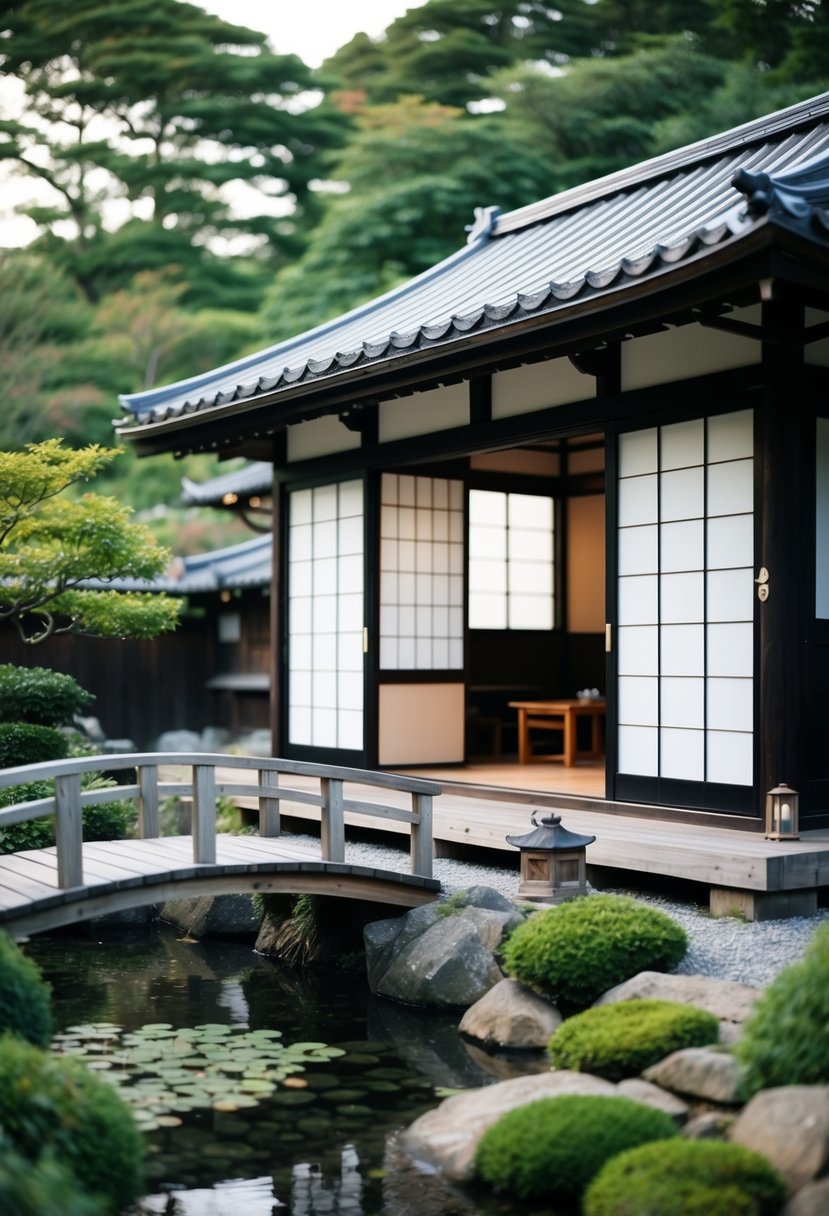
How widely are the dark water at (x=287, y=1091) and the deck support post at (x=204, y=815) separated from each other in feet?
2.74

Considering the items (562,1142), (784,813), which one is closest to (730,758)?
(784,813)

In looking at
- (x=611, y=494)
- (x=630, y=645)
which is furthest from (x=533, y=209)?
(x=630, y=645)

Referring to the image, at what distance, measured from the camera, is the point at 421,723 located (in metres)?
10.6

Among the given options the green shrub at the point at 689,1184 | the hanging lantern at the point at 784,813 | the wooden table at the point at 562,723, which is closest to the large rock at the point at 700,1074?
the green shrub at the point at 689,1184

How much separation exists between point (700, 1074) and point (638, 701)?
353cm

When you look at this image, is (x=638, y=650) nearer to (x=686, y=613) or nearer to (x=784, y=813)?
(x=686, y=613)

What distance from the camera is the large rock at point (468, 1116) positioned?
462cm

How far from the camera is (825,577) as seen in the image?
736 centimetres

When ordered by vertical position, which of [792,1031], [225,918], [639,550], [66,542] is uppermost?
[66,542]

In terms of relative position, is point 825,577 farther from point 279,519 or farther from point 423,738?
point 279,519

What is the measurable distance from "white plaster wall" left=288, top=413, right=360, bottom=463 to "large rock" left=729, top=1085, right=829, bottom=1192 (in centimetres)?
723

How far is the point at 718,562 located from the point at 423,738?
12.4ft

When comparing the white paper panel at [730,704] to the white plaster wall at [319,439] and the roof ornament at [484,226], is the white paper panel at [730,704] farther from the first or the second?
the roof ornament at [484,226]

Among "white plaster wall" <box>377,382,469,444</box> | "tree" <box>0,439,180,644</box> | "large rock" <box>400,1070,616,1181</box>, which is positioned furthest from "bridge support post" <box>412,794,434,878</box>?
"tree" <box>0,439,180,644</box>
